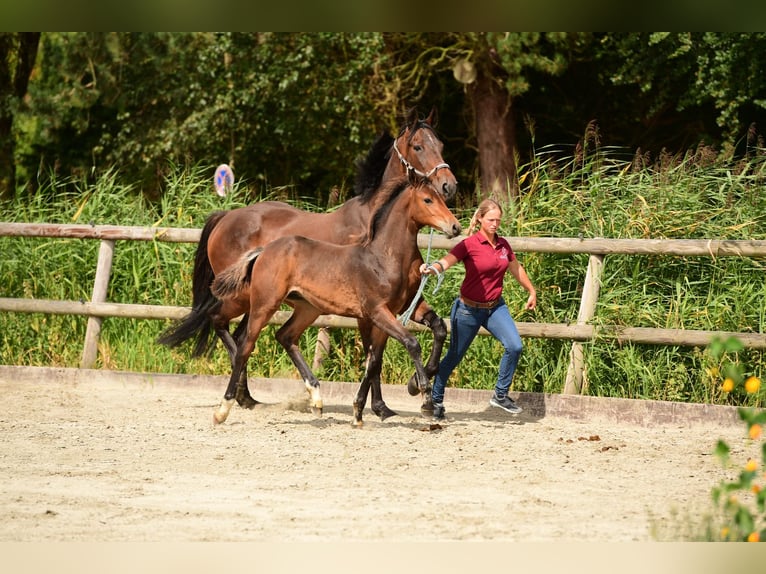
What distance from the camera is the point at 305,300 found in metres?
7.65

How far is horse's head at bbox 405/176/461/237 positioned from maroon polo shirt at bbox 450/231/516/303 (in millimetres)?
441

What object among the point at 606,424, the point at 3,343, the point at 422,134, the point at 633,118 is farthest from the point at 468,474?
the point at 633,118

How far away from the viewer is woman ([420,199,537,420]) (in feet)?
24.6

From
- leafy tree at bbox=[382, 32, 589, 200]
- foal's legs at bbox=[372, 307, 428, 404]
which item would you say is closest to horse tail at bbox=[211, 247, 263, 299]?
foal's legs at bbox=[372, 307, 428, 404]

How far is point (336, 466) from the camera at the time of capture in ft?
19.7

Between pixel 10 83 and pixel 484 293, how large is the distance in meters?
13.7

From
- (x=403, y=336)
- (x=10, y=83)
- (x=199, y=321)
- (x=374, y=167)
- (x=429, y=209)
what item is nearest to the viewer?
(x=403, y=336)

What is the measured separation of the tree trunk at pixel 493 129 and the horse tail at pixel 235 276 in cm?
921

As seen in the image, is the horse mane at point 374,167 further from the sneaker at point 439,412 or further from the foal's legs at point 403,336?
the sneaker at point 439,412

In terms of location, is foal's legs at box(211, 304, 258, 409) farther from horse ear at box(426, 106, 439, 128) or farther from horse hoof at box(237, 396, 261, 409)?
horse ear at box(426, 106, 439, 128)

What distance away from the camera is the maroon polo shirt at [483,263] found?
24.5 feet

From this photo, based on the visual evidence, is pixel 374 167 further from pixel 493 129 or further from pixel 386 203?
pixel 493 129

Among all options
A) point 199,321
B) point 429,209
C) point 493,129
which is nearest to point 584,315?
point 429,209

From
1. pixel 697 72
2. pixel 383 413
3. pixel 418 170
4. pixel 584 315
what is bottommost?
pixel 383 413
